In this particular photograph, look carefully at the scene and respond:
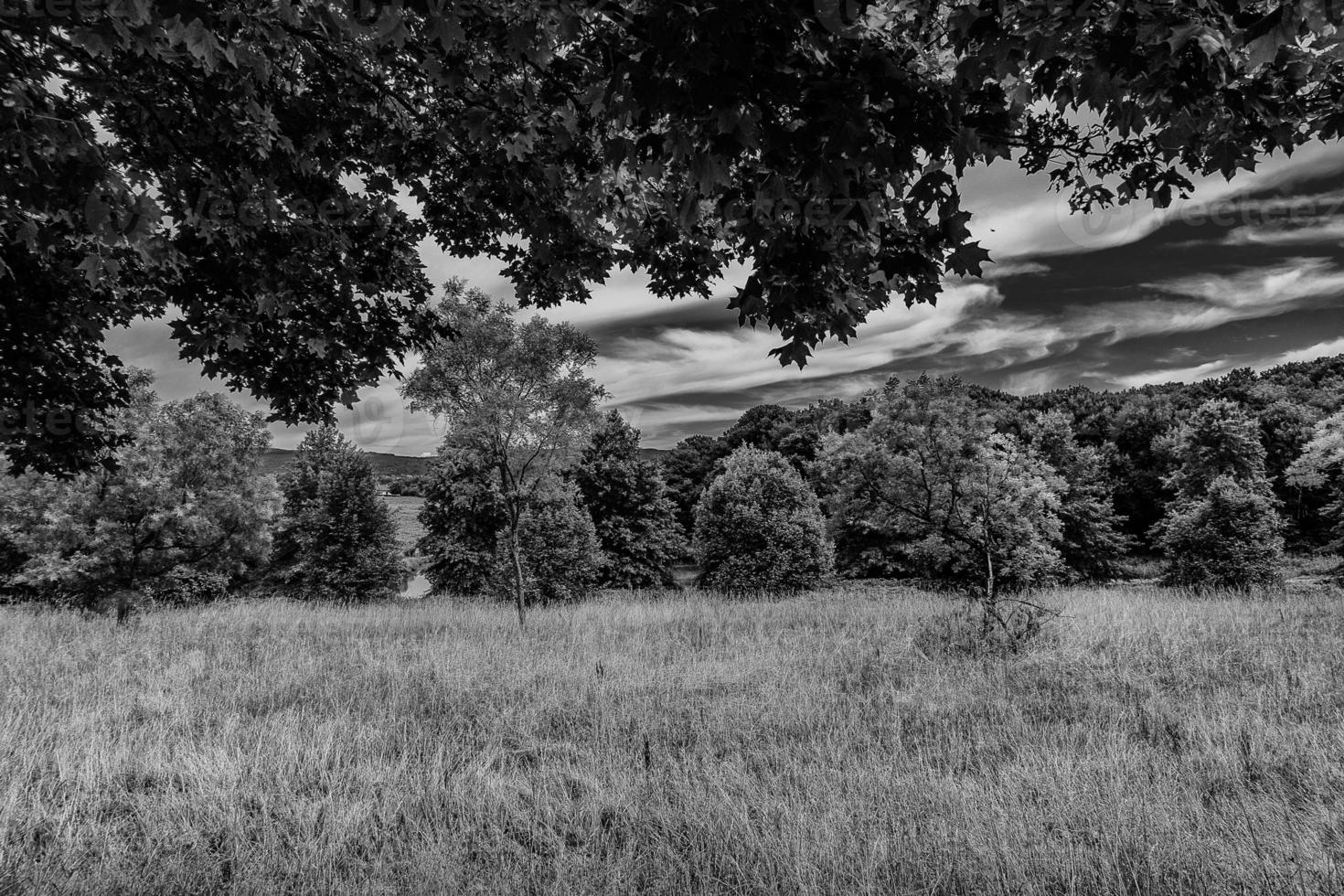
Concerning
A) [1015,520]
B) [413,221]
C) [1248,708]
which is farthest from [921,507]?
[413,221]

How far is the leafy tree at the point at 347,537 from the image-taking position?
2120 centimetres

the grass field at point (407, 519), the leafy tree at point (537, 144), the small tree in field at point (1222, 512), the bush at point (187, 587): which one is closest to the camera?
the leafy tree at point (537, 144)

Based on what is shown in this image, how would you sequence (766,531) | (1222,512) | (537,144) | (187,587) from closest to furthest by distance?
(537,144)
(1222,512)
(766,531)
(187,587)

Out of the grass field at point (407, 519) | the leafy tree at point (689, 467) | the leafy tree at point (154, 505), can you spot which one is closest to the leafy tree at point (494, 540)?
the grass field at point (407, 519)

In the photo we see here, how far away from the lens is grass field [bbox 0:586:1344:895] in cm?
335

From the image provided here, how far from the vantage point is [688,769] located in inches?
187

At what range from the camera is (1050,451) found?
30.3 meters

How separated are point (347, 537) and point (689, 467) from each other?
28422 millimetres

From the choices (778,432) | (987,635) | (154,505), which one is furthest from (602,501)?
(987,635)

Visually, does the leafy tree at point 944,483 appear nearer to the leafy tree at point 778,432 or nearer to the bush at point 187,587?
the leafy tree at point 778,432

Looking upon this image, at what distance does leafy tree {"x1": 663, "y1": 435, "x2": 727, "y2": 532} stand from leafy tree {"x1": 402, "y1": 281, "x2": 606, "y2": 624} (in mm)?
30376

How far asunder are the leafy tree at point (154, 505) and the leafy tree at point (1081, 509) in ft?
102

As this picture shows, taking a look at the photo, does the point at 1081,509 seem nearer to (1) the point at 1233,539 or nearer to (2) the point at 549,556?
(1) the point at 1233,539

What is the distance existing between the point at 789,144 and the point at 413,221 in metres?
5.11
